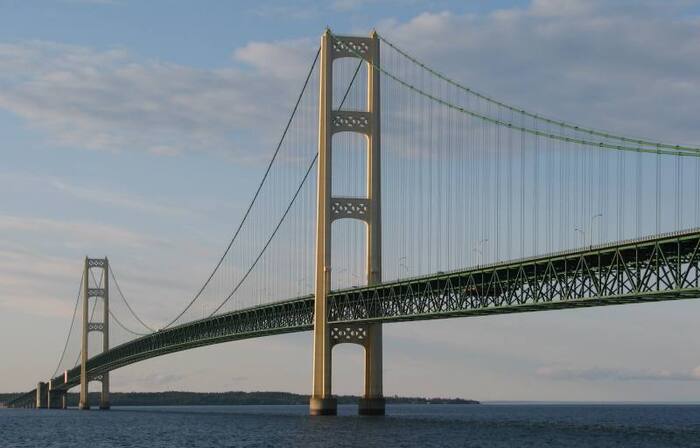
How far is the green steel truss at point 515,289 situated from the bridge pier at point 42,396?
88.3 meters

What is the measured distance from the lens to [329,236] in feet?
276

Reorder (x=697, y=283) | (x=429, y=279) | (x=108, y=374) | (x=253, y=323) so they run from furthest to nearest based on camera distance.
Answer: (x=108, y=374)
(x=253, y=323)
(x=429, y=279)
(x=697, y=283)

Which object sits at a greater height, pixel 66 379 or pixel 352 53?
pixel 352 53

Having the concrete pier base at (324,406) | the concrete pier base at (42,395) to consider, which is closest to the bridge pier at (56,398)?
the concrete pier base at (42,395)

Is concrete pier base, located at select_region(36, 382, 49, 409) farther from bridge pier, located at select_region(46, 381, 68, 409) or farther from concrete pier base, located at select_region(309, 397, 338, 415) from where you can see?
concrete pier base, located at select_region(309, 397, 338, 415)

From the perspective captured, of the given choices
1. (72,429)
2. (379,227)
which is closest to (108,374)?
(72,429)

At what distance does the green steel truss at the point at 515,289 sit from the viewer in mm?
56312

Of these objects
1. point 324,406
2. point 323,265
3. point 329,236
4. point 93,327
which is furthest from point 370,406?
point 93,327

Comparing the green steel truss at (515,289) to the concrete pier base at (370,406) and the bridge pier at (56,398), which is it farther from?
the bridge pier at (56,398)

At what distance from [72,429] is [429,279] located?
28.3 m

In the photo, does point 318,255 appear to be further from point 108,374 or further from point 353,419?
point 108,374

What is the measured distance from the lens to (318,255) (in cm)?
8438

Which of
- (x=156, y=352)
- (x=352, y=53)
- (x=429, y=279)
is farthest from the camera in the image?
(x=156, y=352)

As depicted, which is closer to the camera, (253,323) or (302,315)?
(302,315)
